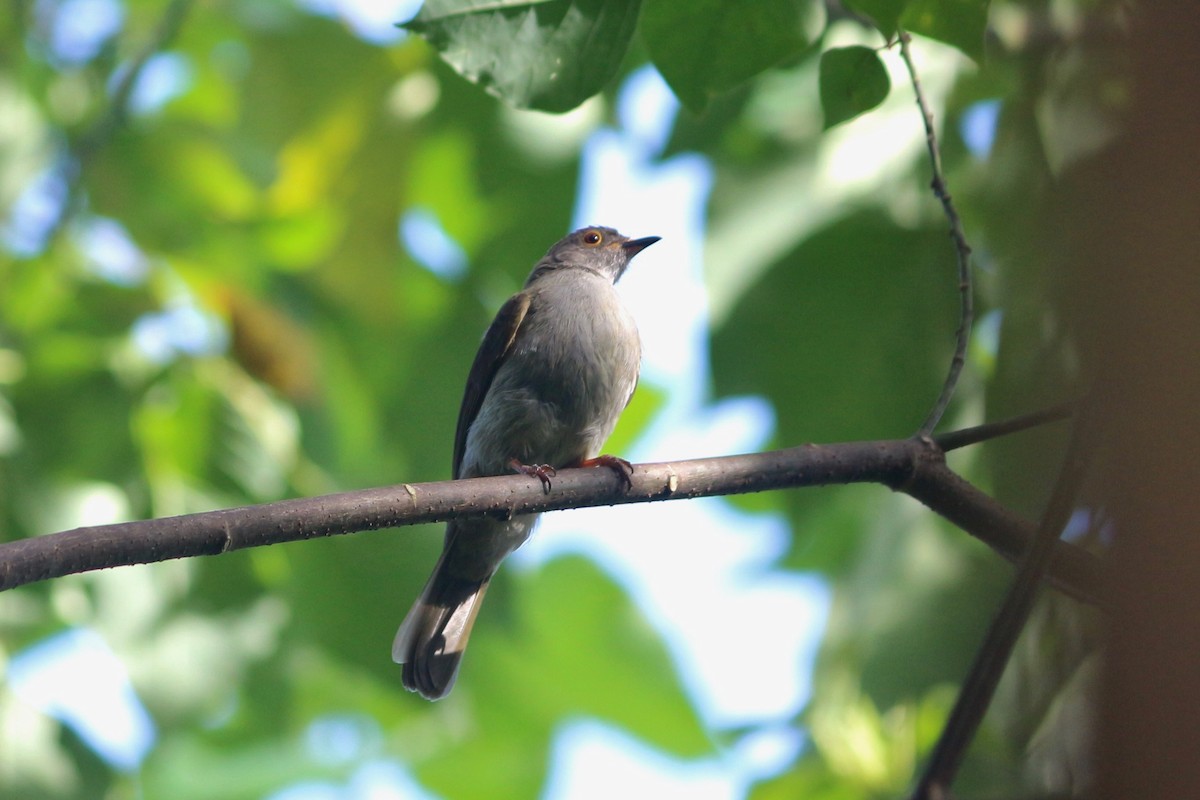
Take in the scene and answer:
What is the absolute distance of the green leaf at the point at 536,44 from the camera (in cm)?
268

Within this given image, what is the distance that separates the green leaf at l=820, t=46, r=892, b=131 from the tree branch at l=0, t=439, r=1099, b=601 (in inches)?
32.7

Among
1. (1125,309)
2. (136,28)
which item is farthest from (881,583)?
(136,28)

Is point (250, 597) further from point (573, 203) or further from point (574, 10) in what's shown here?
point (574, 10)

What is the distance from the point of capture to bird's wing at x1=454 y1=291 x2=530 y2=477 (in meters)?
4.91

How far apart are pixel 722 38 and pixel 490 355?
2.57 metres

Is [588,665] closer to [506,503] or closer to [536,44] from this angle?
[506,503]

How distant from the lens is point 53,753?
4.63 m

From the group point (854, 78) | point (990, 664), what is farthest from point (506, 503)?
point (990, 664)

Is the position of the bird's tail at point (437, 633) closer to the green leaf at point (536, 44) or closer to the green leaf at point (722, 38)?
the green leaf at point (536, 44)

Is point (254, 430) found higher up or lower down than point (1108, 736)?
higher up

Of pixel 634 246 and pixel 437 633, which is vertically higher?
pixel 634 246

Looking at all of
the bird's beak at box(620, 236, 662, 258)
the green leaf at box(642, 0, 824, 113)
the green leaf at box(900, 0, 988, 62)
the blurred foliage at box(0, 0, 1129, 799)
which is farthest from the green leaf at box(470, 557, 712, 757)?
the green leaf at box(900, 0, 988, 62)

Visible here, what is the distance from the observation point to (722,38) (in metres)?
2.56

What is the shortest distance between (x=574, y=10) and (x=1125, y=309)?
1.98 metres
